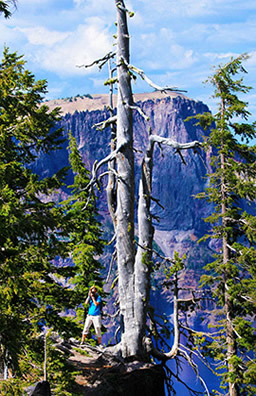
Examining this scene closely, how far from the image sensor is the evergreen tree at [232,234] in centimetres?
1552

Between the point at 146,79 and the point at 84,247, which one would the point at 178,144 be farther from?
the point at 84,247

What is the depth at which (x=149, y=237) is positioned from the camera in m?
10.6

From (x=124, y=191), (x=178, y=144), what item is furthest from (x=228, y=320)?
(x=178, y=144)

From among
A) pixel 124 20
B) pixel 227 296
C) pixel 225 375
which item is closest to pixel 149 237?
pixel 124 20

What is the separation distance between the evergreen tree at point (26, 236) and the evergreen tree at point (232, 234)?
237 inches

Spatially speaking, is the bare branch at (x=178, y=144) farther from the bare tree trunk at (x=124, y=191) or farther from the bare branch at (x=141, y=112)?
the bare tree trunk at (x=124, y=191)

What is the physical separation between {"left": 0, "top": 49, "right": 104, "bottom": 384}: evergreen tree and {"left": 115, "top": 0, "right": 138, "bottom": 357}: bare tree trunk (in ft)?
3.64

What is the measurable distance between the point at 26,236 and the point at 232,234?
10371 mm

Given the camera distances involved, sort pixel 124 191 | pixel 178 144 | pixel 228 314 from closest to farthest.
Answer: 1. pixel 178 144
2. pixel 124 191
3. pixel 228 314

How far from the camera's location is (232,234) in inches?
655

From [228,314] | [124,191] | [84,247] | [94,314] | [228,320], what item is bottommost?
[228,320]

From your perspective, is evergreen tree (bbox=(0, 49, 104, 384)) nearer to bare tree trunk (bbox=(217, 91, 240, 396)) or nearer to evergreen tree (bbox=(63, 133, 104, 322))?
evergreen tree (bbox=(63, 133, 104, 322))

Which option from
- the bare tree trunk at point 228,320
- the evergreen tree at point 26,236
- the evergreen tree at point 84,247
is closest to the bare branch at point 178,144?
the evergreen tree at point 26,236

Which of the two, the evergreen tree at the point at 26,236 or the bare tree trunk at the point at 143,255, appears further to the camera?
the bare tree trunk at the point at 143,255
